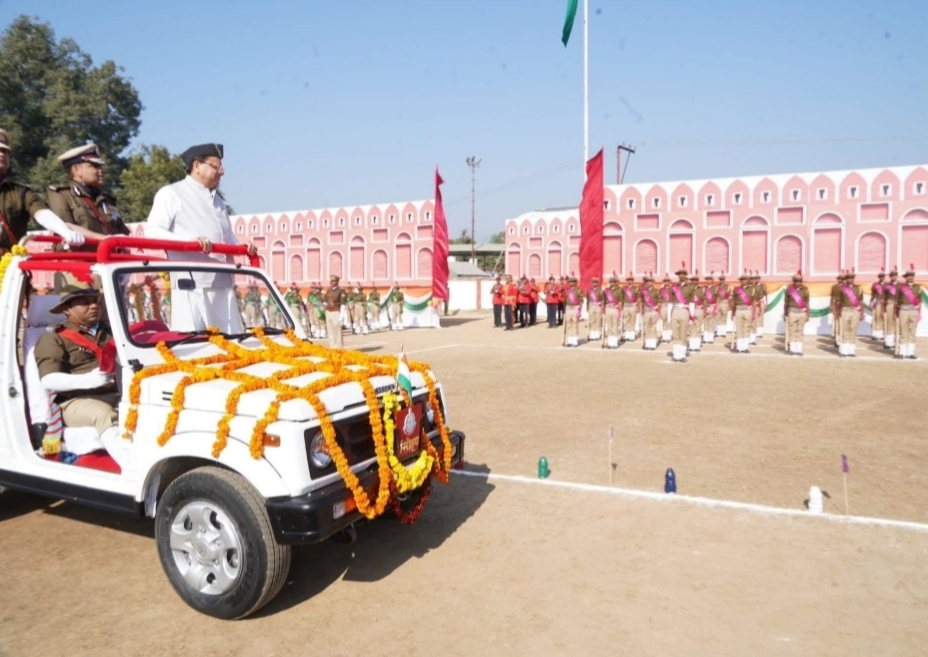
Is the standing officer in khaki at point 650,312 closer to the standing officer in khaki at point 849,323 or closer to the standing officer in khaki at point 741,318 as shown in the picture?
the standing officer in khaki at point 741,318

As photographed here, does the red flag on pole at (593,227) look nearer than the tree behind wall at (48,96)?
Yes

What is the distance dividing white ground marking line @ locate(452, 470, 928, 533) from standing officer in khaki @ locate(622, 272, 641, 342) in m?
14.0

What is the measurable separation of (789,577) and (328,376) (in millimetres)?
2954

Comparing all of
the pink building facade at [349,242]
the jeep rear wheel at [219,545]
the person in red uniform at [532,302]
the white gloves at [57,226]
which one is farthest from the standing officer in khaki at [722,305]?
the jeep rear wheel at [219,545]

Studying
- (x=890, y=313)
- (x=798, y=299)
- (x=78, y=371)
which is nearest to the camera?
(x=78, y=371)

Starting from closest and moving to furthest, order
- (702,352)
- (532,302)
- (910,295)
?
(910,295) < (702,352) < (532,302)

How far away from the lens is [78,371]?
15.6ft

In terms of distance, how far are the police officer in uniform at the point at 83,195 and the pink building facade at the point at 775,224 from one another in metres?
22.6

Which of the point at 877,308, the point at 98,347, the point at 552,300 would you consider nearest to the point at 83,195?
the point at 98,347

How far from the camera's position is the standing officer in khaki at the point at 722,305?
1997 cm

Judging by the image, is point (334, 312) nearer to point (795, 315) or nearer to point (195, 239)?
point (795, 315)

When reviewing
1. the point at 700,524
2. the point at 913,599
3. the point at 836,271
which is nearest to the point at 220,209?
the point at 700,524

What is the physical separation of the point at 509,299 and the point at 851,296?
12.1m

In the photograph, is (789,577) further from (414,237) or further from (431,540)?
(414,237)
